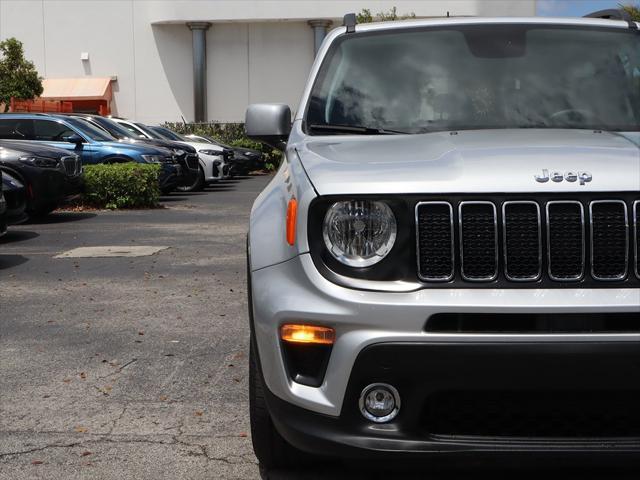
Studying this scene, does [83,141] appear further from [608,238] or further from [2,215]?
[608,238]

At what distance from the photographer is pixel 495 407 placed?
Result: 340cm

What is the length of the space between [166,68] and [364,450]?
5039 centimetres

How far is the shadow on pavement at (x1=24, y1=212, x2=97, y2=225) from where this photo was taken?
15719 mm

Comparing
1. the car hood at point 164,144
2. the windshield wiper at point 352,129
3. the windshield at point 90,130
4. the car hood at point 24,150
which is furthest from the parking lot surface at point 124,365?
the car hood at point 164,144

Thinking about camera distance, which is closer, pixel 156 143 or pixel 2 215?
pixel 2 215

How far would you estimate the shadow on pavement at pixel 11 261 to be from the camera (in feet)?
35.7

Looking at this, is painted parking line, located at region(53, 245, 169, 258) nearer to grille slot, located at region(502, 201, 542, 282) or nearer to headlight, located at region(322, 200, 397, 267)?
headlight, located at region(322, 200, 397, 267)

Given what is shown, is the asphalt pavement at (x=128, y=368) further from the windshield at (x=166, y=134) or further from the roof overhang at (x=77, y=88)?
the roof overhang at (x=77, y=88)

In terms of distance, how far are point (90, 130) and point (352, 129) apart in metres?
15.8

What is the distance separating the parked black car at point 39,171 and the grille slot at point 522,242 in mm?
11780

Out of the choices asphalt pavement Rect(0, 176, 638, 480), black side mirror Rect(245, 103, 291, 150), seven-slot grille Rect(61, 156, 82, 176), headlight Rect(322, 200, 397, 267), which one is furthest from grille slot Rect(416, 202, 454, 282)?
seven-slot grille Rect(61, 156, 82, 176)

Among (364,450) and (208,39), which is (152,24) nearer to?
(208,39)

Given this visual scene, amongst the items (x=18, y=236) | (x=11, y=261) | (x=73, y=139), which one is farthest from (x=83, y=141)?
(x=11, y=261)

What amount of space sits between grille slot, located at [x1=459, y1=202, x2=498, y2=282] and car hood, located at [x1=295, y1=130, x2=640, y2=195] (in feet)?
0.29
